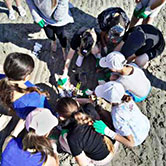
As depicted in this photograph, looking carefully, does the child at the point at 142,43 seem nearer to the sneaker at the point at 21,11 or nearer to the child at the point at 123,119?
the child at the point at 123,119

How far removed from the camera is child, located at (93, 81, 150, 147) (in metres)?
2.59

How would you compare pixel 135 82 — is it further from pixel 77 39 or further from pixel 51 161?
pixel 51 161

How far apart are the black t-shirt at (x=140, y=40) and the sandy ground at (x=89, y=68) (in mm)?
694

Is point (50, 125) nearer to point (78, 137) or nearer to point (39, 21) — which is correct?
point (78, 137)

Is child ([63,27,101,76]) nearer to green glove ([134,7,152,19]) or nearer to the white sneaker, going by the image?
the white sneaker

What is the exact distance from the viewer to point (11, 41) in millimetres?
3844

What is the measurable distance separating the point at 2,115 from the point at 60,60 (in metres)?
1.42

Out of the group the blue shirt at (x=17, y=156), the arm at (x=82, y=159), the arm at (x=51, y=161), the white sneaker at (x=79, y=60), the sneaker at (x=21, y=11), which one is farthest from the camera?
the sneaker at (x=21, y=11)

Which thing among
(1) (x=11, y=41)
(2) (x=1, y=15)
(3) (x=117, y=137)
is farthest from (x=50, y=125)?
(2) (x=1, y=15)

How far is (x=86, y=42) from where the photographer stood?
128 inches

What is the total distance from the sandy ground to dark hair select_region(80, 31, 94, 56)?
1.48ft

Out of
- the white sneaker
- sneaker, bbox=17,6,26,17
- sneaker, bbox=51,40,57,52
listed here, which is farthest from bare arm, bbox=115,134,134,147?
sneaker, bbox=17,6,26,17

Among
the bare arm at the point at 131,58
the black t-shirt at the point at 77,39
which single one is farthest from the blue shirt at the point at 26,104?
the bare arm at the point at 131,58

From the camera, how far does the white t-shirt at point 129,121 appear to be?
2594mm
